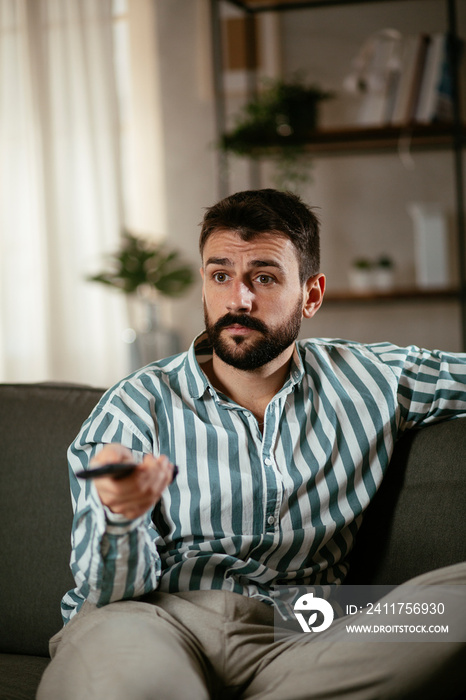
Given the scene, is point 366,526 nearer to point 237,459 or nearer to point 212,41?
point 237,459

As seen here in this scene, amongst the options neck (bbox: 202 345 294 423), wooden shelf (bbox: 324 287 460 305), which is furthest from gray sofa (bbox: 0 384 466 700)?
wooden shelf (bbox: 324 287 460 305)

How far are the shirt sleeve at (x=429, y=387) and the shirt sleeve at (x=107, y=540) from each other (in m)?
0.48

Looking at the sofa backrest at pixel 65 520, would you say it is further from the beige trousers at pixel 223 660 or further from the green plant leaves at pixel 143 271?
the green plant leaves at pixel 143 271

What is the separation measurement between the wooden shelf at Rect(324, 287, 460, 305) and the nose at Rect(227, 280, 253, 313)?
1.95 m

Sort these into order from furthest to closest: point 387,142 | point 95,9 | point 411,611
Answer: point 95,9
point 387,142
point 411,611

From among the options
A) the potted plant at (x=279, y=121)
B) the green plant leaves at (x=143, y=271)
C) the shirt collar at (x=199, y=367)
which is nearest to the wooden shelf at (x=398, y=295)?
the potted plant at (x=279, y=121)

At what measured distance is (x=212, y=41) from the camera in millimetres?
3447

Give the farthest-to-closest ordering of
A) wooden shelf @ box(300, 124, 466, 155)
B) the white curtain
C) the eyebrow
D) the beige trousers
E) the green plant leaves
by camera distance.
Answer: the white curtain → the green plant leaves → wooden shelf @ box(300, 124, 466, 155) → the eyebrow → the beige trousers

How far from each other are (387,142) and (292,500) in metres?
2.36

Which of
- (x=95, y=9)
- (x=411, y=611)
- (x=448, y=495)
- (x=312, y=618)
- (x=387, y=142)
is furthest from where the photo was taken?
(x=95, y=9)

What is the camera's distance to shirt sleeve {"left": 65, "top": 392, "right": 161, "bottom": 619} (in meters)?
1.06

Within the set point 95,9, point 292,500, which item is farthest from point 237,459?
point 95,9
